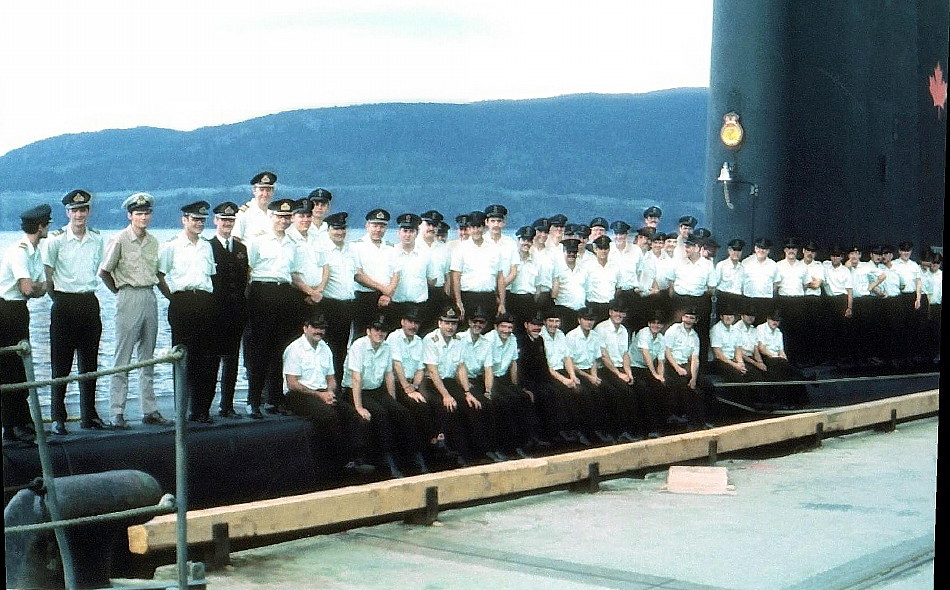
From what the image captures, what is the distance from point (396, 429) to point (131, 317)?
164 centimetres

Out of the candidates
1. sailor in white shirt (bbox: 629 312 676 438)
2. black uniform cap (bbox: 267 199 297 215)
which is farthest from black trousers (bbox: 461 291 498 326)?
black uniform cap (bbox: 267 199 297 215)

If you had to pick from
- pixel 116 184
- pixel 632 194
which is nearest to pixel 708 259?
pixel 116 184

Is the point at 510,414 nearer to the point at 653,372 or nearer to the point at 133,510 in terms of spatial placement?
the point at 653,372

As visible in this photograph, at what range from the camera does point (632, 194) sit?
37906 millimetres

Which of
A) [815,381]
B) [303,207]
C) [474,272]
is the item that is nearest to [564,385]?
[474,272]

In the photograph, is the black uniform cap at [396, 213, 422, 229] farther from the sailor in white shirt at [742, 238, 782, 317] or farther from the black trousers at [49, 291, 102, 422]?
the sailor in white shirt at [742, 238, 782, 317]

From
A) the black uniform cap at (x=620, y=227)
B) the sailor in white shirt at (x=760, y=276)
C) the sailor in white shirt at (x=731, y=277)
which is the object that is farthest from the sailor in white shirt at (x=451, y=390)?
the sailor in white shirt at (x=760, y=276)

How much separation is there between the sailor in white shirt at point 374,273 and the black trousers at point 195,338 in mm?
1322

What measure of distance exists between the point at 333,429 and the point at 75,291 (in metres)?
1.57

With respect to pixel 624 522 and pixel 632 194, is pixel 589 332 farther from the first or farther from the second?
pixel 632 194

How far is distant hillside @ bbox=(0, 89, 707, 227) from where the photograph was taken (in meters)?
28.9

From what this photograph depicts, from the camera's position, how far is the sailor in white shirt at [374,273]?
8562 millimetres

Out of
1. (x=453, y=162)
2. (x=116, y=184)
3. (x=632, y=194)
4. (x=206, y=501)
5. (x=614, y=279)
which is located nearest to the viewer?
(x=206, y=501)

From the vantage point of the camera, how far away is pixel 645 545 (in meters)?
7.12
